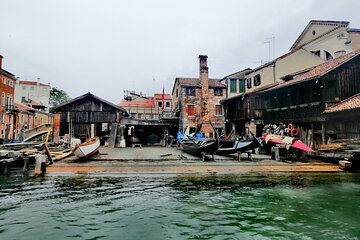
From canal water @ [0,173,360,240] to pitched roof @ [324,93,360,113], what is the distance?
503cm

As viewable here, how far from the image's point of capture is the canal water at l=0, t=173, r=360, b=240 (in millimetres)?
5777

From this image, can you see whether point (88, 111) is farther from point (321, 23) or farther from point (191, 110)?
point (321, 23)

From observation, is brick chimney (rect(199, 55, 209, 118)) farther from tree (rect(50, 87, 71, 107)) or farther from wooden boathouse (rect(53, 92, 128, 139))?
tree (rect(50, 87, 71, 107))

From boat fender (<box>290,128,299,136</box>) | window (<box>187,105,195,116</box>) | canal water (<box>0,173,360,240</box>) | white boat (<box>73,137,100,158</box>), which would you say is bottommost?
canal water (<box>0,173,360,240</box>)

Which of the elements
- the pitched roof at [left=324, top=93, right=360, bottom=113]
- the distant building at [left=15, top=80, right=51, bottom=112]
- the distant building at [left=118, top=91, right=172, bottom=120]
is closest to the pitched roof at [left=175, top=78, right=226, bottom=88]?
the distant building at [left=118, top=91, right=172, bottom=120]

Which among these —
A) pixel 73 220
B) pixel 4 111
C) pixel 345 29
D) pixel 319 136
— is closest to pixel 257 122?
pixel 319 136

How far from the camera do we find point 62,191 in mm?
9227

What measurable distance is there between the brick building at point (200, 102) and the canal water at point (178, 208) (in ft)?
73.9

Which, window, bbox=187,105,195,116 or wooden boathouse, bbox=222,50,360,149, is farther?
window, bbox=187,105,195,116

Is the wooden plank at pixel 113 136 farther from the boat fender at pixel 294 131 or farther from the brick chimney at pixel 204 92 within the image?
the boat fender at pixel 294 131

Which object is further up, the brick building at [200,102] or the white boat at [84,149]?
the brick building at [200,102]

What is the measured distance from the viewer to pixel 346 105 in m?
15.3

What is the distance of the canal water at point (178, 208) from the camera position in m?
5.78

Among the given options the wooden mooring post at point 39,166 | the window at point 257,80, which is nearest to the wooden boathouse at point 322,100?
the window at point 257,80
